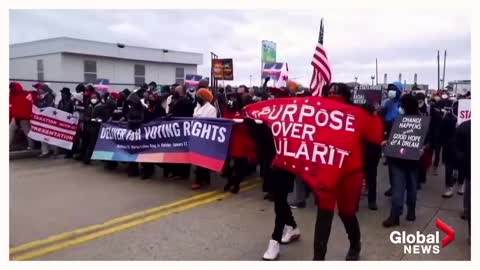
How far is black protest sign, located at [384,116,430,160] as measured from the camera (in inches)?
203

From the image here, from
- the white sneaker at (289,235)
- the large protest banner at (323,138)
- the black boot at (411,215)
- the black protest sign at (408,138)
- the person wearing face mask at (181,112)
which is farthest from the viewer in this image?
the person wearing face mask at (181,112)

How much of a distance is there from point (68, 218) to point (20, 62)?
1878 centimetres

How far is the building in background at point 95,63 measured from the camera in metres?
22.2

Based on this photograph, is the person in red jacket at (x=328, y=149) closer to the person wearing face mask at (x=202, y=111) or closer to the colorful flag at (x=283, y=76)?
the person wearing face mask at (x=202, y=111)

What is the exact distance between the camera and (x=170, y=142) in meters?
6.99

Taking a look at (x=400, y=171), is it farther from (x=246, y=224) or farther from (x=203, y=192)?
(x=203, y=192)

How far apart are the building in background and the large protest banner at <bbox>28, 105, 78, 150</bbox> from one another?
1022 centimetres

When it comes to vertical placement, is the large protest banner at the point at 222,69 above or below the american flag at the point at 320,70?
above

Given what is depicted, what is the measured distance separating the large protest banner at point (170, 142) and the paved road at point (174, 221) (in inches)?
18.1

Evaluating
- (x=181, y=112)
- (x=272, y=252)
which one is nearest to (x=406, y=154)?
(x=272, y=252)

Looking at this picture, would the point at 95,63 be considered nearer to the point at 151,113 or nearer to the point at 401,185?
the point at 151,113

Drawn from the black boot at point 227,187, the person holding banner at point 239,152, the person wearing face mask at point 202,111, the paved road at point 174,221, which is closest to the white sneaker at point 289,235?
the paved road at point 174,221

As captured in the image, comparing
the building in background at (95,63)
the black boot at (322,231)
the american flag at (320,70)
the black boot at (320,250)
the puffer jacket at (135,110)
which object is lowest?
the black boot at (320,250)

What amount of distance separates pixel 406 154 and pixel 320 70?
1661mm
